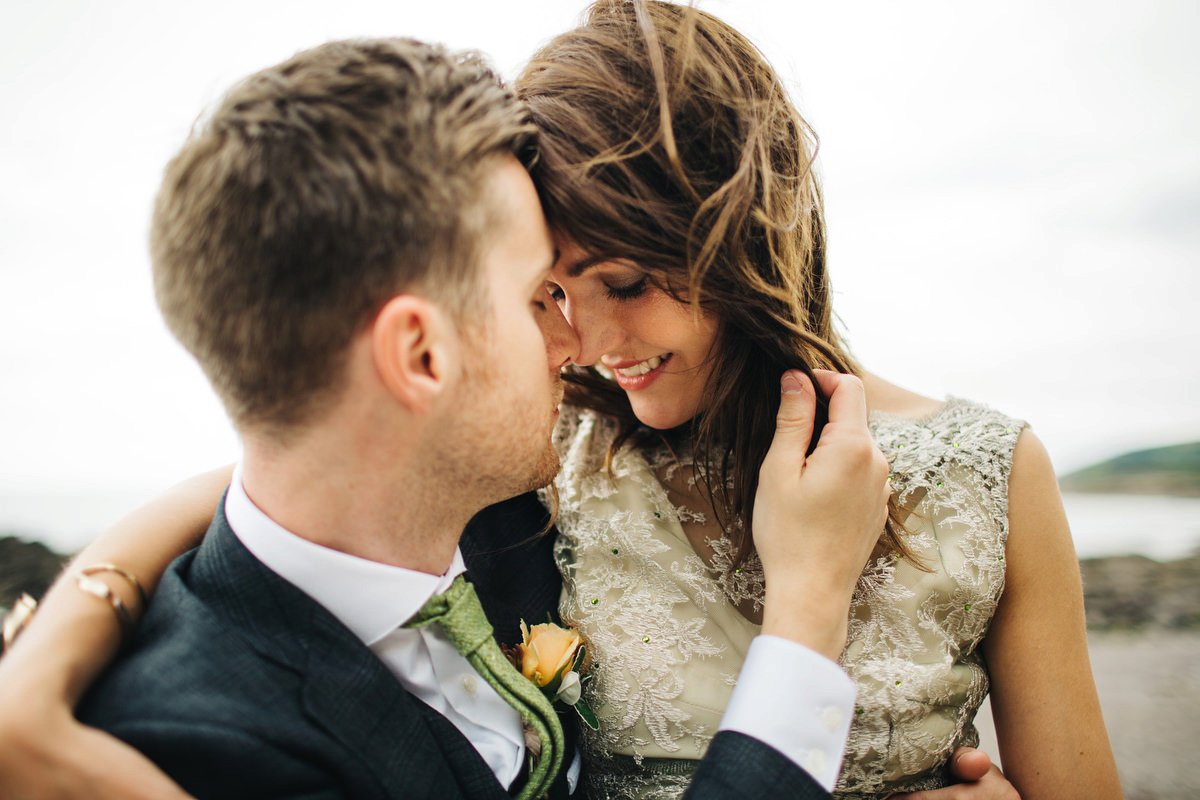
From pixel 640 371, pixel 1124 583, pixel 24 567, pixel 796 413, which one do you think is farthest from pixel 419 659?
pixel 1124 583

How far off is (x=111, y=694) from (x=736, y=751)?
0.98m

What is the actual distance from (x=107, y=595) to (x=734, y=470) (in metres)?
1.28

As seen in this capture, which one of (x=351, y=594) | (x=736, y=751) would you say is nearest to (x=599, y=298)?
(x=351, y=594)

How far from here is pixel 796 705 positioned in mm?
1243

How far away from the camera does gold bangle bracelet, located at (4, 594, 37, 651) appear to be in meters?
1.20

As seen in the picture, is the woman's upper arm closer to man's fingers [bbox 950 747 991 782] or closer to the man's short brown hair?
man's fingers [bbox 950 747 991 782]

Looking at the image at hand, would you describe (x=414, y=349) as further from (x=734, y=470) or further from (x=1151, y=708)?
(x=1151, y=708)

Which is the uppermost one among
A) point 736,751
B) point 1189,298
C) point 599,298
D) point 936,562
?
point 599,298

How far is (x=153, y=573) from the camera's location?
1.29 meters

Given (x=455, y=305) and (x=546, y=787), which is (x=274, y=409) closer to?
(x=455, y=305)

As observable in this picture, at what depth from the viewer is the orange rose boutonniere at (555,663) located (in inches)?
57.4

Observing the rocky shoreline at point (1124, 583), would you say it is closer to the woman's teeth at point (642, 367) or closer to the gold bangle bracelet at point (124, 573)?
the gold bangle bracelet at point (124, 573)

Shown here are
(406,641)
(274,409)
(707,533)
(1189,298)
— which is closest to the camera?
(274,409)

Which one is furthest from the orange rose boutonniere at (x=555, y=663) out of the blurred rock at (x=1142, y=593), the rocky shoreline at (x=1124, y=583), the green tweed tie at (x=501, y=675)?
the blurred rock at (x=1142, y=593)
